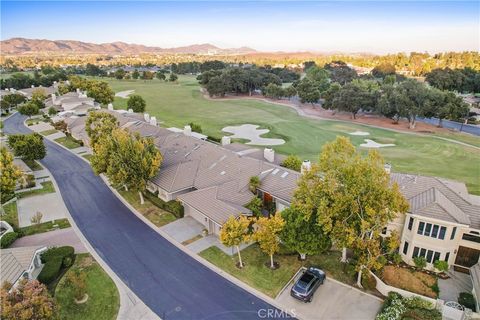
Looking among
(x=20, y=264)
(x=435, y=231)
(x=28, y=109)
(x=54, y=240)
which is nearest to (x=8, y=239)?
(x=54, y=240)

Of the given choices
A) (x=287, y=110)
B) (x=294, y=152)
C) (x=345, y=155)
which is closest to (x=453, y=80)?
(x=287, y=110)

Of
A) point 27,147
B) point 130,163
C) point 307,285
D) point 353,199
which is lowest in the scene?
point 307,285

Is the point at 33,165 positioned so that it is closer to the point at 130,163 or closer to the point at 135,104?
the point at 130,163

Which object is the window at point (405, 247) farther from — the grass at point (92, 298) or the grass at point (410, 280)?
the grass at point (92, 298)

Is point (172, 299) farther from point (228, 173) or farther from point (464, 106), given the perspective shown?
point (464, 106)

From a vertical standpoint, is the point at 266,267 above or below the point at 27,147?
below
